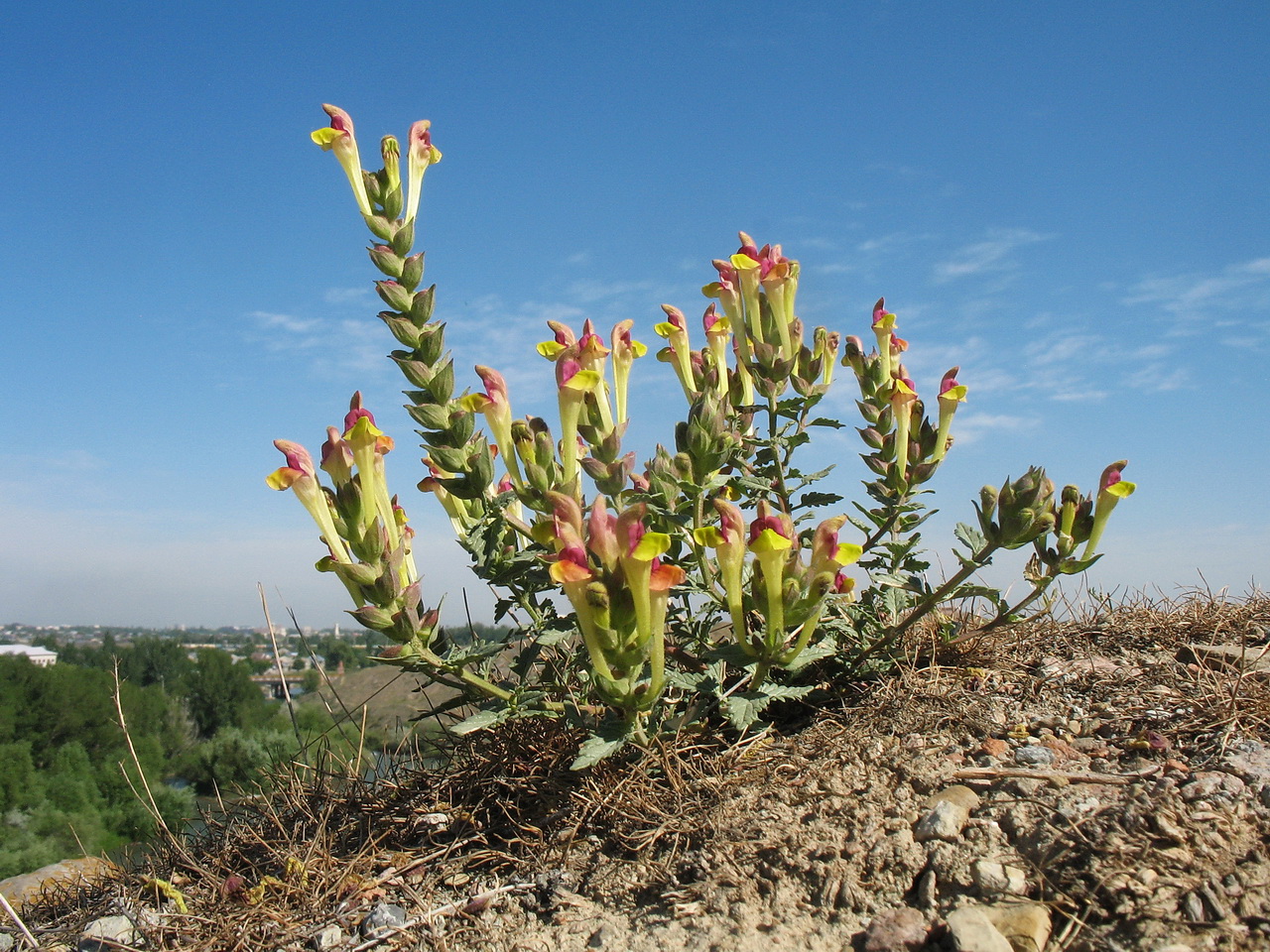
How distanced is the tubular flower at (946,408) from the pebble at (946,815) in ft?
5.48

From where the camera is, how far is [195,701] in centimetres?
7338

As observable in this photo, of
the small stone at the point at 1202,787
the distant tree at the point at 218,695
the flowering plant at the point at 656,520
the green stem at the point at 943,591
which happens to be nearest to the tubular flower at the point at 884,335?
the flowering plant at the point at 656,520

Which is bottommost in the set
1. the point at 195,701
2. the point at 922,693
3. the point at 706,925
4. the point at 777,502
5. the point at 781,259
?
the point at 195,701

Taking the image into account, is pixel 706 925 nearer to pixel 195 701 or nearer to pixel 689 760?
pixel 689 760

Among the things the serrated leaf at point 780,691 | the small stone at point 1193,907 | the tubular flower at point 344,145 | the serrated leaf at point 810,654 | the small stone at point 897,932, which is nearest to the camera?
the small stone at point 1193,907

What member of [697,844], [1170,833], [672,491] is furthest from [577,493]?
[1170,833]

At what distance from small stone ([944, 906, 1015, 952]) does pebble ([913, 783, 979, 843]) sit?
32 centimetres

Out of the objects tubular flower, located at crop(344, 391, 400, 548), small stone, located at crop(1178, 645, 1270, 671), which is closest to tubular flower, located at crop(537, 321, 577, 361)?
tubular flower, located at crop(344, 391, 400, 548)

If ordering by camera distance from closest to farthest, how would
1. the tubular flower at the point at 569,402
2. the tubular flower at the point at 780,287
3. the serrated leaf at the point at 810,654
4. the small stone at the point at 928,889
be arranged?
the small stone at the point at 928,889 < the serrated leaf at the point at 810,654 < the tubular flower at the point at 569,402 < the tubular flower at the point at 780,287

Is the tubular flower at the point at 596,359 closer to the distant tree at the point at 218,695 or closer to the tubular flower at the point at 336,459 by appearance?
the tubular flower at the point at 336,459

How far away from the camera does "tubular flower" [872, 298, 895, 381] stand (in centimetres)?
399

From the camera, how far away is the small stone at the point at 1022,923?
1935 millimetres

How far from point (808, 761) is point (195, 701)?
8345cm

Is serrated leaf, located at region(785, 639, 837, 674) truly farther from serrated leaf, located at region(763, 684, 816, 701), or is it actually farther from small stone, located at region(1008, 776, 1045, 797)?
small stone, located at region(1008, 776, 1045, 797)
